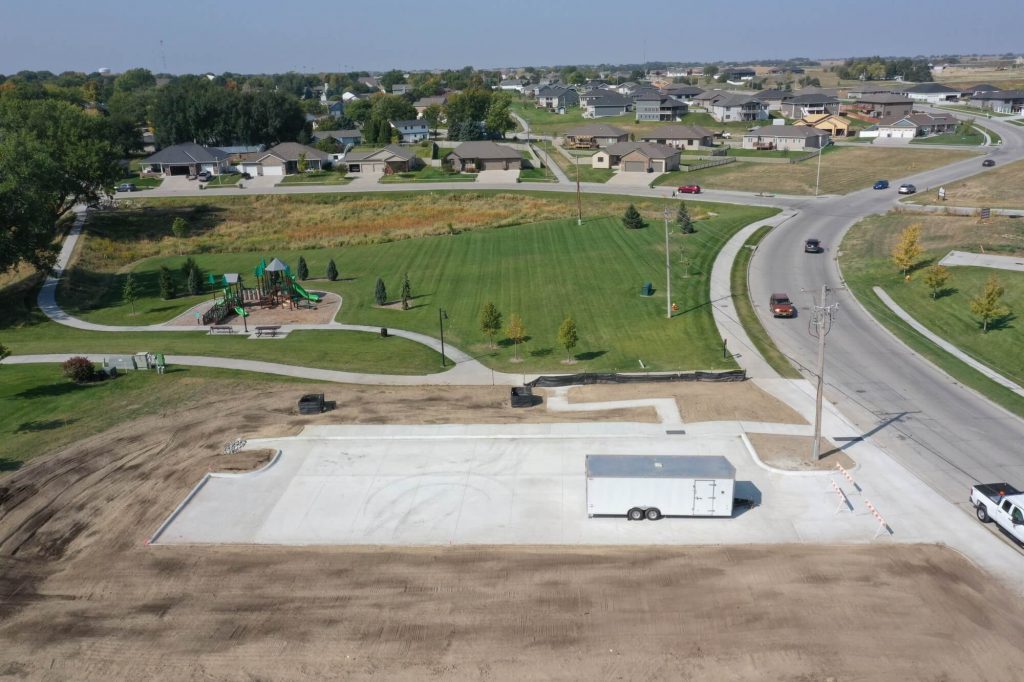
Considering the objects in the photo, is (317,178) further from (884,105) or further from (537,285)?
(884,105)

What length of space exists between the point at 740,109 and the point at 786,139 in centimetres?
4457

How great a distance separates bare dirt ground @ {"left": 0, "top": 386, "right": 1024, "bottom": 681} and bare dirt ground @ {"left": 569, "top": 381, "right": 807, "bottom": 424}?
11545 mm

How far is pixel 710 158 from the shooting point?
418 feet

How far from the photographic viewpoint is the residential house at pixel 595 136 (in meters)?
142

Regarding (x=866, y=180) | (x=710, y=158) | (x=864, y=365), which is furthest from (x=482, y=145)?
(x=864, y=365)

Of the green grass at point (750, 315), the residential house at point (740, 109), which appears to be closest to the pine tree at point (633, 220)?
the green grass at point (750, 315)

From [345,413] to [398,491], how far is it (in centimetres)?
915

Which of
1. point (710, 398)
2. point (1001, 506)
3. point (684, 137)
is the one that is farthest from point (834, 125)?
point (1001, 506)

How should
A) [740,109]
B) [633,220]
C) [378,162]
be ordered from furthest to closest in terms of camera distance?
1. [740,109]
2. [378,162]
3. [633,220]

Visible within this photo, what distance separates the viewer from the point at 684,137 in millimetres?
138000

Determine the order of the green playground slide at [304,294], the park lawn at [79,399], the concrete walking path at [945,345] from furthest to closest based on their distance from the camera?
the green playground slide at [304,294], the concrete walking path at [945,345], the park lawn at [79,399]

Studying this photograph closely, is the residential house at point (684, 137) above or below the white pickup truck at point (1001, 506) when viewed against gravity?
above

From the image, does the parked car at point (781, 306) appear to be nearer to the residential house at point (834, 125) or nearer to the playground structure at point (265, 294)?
the playground structure at point (265, 294)

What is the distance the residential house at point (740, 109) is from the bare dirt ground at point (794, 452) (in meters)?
155
